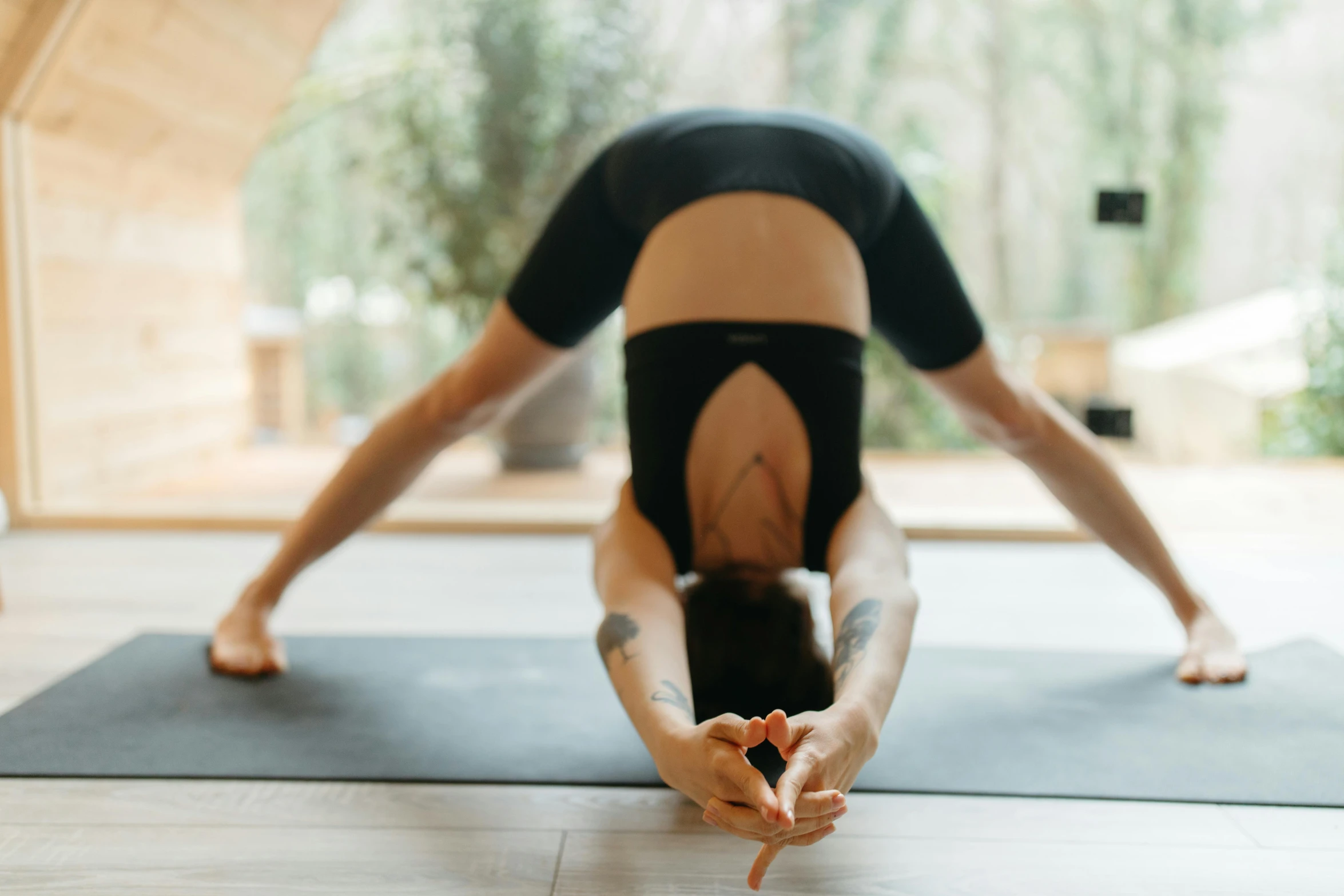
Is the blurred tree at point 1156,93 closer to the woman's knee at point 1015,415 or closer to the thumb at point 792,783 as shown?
the woman's knee at point 1015,415

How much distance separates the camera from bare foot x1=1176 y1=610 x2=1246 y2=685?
136cm

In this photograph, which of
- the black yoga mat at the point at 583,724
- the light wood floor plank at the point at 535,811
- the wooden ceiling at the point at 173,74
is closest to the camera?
the light wood floor plank at the point at 535,811

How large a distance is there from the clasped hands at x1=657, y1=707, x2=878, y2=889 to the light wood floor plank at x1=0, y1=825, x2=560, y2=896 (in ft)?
0.69

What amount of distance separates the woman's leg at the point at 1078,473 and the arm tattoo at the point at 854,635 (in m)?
0.48

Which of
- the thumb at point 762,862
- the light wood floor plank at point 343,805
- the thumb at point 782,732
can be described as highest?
the thumb at point 782,732

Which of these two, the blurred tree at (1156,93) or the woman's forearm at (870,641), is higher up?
the blurred tree at (1156,93)

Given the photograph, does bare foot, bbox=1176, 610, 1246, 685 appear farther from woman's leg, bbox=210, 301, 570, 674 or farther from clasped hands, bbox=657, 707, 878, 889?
woman's leg, bbox=210, 301, 570, 674

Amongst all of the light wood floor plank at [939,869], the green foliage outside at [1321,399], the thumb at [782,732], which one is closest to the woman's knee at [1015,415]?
the light wood floor plank at [939,869]

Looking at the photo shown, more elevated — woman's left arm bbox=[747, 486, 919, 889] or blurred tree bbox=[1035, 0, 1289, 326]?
blurred tree bbox=[1035, 0, 1289, 326]

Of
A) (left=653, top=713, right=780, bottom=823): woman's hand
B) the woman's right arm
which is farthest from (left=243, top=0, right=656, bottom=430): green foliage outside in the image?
(left=653, top=713, right=780, bottom=823): woman's hand

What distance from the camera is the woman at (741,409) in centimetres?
112

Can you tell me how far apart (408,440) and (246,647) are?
0.39m

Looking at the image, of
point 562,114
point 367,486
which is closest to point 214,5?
point 562,114

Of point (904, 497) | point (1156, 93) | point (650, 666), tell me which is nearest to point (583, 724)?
point (650, 666)
